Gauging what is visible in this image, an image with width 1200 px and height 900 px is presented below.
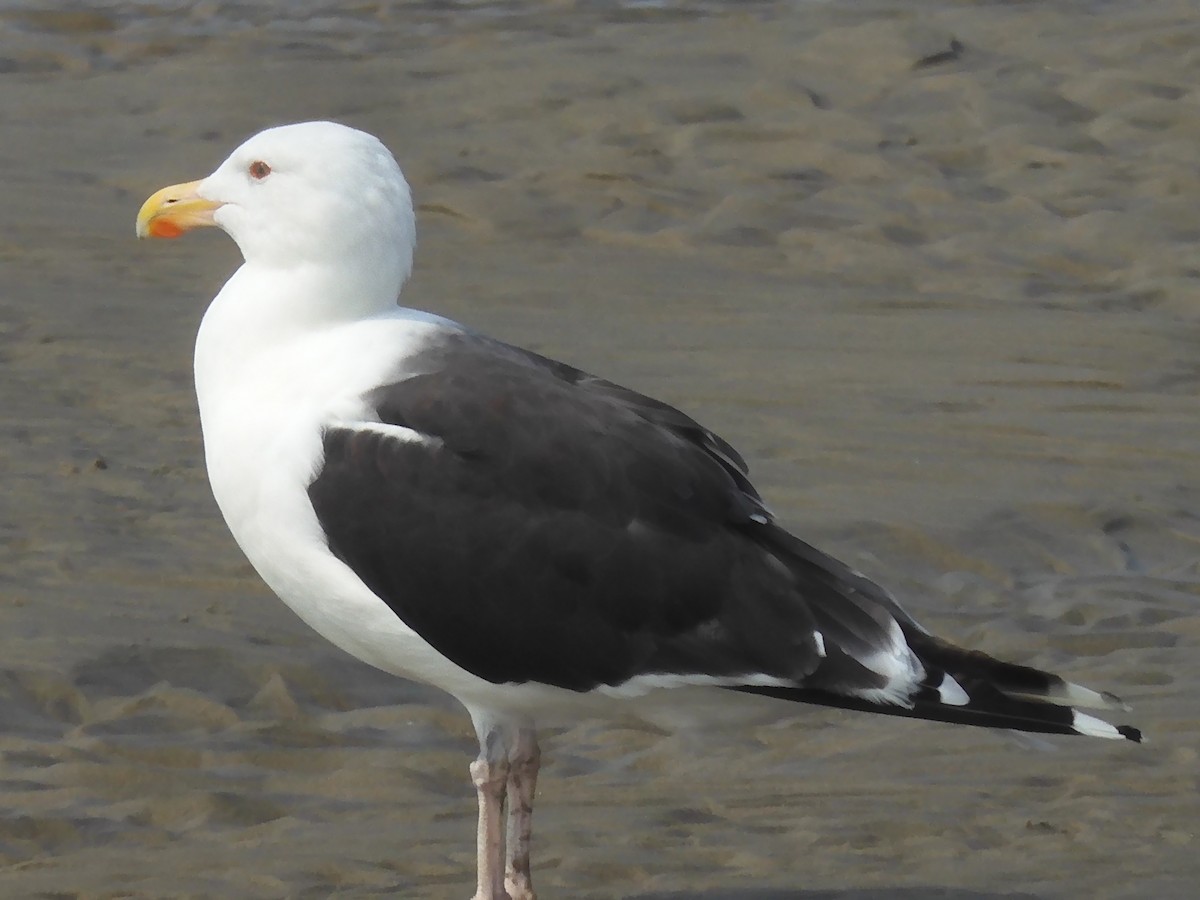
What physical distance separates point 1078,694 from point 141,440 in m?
4.21

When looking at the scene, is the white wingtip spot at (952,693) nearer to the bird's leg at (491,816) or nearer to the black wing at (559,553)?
the black wing at (559,553)

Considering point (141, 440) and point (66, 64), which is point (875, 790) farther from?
point (66, 64)

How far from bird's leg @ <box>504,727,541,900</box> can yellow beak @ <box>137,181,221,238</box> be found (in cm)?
152

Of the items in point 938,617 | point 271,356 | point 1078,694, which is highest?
point 271,356

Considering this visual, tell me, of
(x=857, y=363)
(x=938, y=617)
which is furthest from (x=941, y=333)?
(x=938, y=617)

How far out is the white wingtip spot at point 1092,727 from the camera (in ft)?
17.4

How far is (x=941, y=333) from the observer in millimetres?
9633

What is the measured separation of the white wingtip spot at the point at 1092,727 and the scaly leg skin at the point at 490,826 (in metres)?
1.37

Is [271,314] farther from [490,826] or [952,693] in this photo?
[952,693]

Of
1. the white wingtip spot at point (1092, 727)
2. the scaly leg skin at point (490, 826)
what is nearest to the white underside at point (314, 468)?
the scaly leg skin at point (490, 826)

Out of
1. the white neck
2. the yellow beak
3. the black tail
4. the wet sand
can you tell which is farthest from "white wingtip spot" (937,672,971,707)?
the yellow beak

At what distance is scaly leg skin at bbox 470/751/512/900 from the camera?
559cm

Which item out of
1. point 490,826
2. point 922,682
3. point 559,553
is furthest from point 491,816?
point 922,682

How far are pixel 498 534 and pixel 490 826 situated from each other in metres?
0.73
